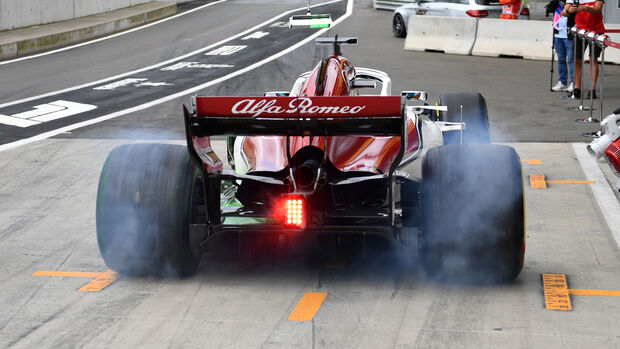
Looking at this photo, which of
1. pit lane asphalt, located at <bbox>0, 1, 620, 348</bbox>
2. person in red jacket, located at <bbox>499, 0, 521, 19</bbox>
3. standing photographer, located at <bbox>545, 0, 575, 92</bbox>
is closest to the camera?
pit lane asphalt, located at <bbox>0, 1, 620, 348</bbox>

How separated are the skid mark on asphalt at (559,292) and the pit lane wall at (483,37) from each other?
14.3 meters

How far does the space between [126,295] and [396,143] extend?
250 cm

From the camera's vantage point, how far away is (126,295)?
263 inches

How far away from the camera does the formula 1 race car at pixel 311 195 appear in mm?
6559

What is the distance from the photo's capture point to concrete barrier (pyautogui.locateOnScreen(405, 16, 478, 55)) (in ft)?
73.0

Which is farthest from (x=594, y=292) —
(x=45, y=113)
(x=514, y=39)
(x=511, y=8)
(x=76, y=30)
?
(x=76, y=30)

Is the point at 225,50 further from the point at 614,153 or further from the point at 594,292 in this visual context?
the point at 594,292

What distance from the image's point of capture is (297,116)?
6.54m

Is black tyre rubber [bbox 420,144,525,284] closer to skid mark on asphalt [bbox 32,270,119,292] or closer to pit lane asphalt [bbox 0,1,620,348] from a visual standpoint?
pit lane asphalt [bbox 0,1,620,348]

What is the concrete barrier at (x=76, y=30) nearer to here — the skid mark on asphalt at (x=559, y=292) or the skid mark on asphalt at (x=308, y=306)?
the skid mark on asphalt at (x=308, y=306)

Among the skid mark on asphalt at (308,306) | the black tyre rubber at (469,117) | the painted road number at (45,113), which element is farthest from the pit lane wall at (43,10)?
the skid mark on asphalt at (308,306)

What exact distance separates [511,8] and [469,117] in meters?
13.4

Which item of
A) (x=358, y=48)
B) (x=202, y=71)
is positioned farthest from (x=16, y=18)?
(x=358, y=48)

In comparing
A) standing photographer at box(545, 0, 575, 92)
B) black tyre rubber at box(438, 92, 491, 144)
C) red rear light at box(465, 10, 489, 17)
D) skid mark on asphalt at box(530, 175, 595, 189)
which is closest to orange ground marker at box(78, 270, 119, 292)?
black tyre rubber at box(438, 92, 491, 144)
